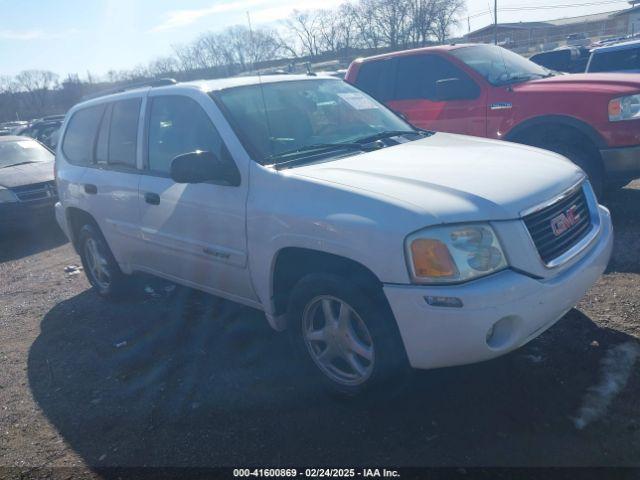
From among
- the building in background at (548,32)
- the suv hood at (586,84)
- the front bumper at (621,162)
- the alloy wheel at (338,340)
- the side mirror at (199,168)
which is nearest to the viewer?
the alloy wheel at (338,340)

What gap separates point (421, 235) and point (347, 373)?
1.05 metres

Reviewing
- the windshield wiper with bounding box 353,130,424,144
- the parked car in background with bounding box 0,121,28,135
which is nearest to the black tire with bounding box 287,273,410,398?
the windshield wiper with bounding box 353,130,424,144

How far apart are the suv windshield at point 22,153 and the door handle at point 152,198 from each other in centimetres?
667

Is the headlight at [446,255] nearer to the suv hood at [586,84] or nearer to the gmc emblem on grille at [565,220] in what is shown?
the gmc emblem on grille at [565,220]

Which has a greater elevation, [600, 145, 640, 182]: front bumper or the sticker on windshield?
the sticker on windshield

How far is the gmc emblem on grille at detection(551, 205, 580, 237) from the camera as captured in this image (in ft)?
9.71

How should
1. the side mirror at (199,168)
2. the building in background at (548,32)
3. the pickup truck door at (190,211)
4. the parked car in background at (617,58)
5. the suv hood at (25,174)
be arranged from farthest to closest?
the building in background at (548,32), the parked car in background at (617,58), the suv hood at (25,174), the pickup truck door at (190,211), the side mirror at (199,168)

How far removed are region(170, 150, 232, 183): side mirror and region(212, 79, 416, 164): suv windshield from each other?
223mm

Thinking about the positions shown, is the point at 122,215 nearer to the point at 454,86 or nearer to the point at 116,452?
the point at 116,452

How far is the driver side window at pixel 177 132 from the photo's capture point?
12.4 feet

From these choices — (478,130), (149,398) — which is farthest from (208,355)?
(478,130)

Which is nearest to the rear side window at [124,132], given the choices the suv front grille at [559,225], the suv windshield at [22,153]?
the suv front grille at [559,225]

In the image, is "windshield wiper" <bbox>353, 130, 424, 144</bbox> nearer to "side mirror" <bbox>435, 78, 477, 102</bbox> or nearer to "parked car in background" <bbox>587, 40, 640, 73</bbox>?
"side mirror" <bbox>435, 78, 477, 102</bbox>

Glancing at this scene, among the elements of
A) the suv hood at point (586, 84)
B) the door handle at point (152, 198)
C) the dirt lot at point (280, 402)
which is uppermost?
the suv hood at point (586, 84)
